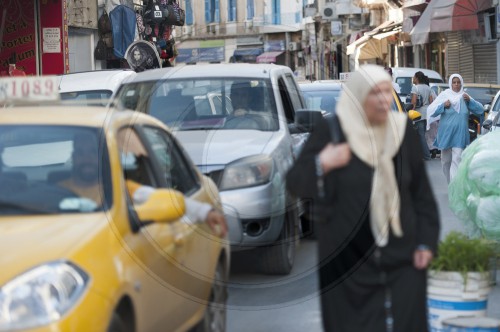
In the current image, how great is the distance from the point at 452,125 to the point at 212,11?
2481 inches

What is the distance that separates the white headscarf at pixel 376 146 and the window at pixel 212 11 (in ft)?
237

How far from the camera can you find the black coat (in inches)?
203

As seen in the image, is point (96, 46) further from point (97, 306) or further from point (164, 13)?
point (97, 306)

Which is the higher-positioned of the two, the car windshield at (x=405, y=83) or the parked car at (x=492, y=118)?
the car windshield at (x=405, y=83)

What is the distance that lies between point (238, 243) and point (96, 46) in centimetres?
2002

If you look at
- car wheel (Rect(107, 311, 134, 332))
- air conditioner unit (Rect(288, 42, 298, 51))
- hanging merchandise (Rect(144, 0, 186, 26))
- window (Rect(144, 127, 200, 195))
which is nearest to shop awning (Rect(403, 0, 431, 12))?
hanging merchandise (Rect(144, 0, 186, 26))

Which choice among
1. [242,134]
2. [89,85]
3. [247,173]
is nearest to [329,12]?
[89,85]

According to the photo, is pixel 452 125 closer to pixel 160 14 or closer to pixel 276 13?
pixel 160 14

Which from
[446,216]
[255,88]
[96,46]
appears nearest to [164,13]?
[96,46]

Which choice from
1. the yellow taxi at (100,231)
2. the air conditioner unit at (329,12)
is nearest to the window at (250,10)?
the air conditioner unit at (329,12)

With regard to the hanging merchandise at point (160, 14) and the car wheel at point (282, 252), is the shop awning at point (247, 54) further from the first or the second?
the car wheel at point (282, 252)

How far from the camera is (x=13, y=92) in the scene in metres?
6.29

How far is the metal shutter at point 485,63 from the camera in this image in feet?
111

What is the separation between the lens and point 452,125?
15.4 m
